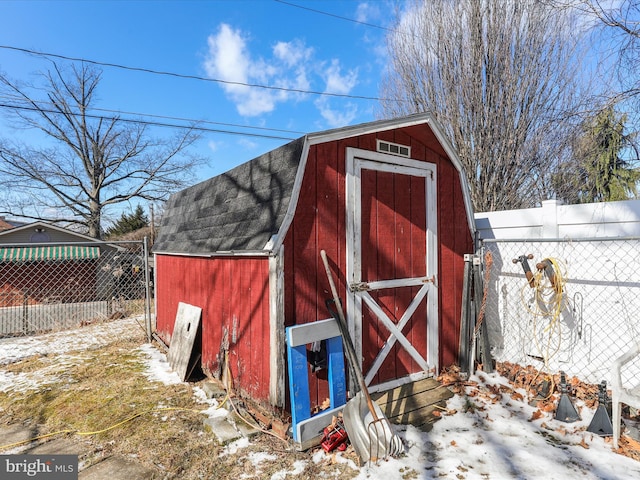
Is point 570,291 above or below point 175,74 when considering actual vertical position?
below

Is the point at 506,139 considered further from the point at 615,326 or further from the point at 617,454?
the point at 617,454

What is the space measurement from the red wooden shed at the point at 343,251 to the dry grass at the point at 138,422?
451 mm

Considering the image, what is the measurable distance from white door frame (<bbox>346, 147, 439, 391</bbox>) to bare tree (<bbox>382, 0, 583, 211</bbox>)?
251 inches

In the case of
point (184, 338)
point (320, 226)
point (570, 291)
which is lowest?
point (184, 338)

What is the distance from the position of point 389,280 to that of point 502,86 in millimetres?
8563

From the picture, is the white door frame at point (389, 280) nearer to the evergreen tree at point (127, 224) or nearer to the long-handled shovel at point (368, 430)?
the long-handled shovel at point (368, 430)

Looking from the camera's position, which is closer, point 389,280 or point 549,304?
point 389,280

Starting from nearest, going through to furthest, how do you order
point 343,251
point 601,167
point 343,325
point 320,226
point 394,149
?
point 343,325 < point 320,226 < point 343,251 < point 394,149 < point 601,167

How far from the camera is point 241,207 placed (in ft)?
11.9

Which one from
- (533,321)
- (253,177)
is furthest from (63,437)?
(533,321)

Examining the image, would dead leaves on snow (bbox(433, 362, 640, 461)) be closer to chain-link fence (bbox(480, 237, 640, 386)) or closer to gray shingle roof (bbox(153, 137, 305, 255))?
chain-link fence (bbox(480, 237, 640, 386))

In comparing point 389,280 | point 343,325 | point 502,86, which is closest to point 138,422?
point 343,325

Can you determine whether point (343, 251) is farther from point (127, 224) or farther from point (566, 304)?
point (127, 224)

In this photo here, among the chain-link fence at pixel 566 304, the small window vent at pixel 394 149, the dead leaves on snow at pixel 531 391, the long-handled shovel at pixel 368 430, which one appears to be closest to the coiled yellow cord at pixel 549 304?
the chain-link fence at pixel 566 304
